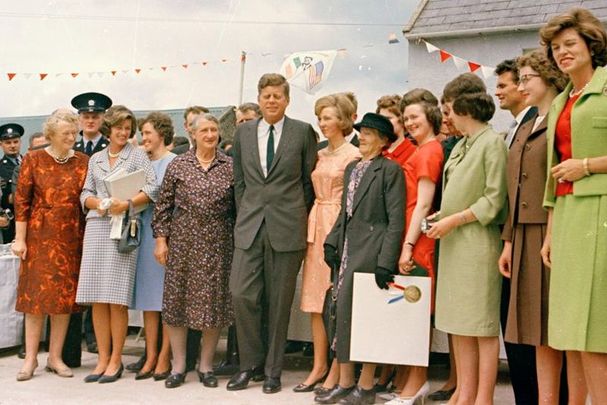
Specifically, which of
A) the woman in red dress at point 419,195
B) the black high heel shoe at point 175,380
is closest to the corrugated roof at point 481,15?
the woman in red dress at point 419,195

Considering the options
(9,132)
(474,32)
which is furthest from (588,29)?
(474,32)

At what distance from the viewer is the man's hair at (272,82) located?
15.5ft

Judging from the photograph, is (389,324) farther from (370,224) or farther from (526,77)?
(526,77)

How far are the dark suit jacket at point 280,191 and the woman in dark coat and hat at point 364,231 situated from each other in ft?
1.12

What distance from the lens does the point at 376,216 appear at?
164 inches

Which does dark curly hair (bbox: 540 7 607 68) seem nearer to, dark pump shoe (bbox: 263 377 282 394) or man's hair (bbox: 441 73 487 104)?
man's hair (bbox: 441 73 487 104)

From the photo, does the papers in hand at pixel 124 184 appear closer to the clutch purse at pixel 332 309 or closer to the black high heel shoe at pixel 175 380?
the black high heel shoe at pixel 175 380

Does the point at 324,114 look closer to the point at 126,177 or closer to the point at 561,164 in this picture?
the point at 126,177

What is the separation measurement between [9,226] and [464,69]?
7757 mm

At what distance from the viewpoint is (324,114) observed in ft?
14.9

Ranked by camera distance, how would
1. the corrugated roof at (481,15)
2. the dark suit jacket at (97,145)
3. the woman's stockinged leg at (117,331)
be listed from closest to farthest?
the woman's stockinged leg at (117,331)
the dark suit jacket at (97,145)
the corrugated roof at (481,15)

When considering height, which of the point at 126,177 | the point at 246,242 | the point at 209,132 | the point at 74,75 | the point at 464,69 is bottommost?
the point at 246,242

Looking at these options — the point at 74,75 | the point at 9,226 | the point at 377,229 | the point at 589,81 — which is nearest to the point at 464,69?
the point at 74,75

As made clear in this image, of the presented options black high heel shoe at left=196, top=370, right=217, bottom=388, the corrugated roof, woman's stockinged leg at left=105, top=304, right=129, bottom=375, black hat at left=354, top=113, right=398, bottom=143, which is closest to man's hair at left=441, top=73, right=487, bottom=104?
black hat at left=354, top=113, right=398, bottom=143
